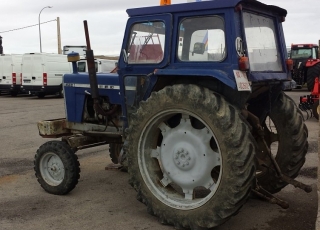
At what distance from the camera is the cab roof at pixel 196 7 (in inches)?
173

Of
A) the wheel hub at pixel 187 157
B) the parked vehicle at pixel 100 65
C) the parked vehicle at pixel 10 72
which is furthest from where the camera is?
the parked vehicle at pixel 10 72

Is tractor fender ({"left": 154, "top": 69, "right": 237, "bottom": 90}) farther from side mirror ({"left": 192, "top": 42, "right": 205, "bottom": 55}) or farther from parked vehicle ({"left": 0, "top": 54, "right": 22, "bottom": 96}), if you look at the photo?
parked vehicle ({"left": 0, "top": 54, "right": 22, "bottom": 96})

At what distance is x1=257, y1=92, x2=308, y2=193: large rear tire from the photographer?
5.31 meters

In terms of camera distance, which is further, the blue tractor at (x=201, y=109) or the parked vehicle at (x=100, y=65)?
the parked vehicle at (x=100, y=65)

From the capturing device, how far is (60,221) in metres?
4.86

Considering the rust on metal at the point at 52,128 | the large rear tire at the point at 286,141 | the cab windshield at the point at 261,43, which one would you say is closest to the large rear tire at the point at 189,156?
the cab windshield at the point at 261,43

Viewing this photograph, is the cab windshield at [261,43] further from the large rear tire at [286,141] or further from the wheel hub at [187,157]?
the wheel hub at [187,157]

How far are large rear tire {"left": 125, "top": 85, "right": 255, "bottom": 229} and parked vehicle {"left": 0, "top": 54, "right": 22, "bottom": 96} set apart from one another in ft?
62.5

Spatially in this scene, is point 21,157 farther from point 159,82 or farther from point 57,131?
point 159,82

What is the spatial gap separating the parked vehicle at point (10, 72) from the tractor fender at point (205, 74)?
19219 mm

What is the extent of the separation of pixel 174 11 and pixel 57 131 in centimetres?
265

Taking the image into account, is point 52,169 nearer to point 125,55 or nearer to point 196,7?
point 125,55

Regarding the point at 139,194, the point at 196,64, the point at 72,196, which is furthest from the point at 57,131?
the point at 196,64

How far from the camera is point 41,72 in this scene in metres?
21.2
